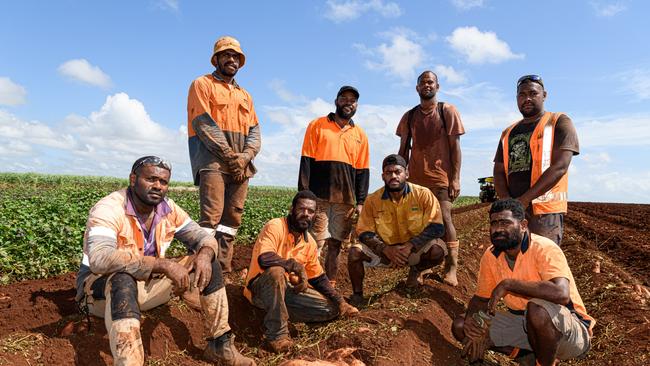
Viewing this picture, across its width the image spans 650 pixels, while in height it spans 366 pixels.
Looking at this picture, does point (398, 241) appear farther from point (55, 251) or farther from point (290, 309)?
point (55, 251)

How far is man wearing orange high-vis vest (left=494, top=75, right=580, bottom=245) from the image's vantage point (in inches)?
184

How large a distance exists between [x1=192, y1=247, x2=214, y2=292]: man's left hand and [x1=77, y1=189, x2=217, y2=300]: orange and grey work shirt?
165 mm

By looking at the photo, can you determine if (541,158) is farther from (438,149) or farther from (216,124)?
(216,124)

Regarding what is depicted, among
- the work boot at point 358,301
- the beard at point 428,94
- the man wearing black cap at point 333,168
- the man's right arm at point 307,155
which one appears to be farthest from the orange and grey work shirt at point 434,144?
the work boot at point 358,301

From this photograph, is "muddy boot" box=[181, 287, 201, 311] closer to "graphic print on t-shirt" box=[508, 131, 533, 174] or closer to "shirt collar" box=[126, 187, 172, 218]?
"shirt collar" box=[126, 187, 172, 218]

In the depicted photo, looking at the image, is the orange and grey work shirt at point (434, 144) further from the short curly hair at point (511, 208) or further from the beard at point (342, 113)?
the short curly hair at point (511, 208)

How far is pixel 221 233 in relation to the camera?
5.76 m

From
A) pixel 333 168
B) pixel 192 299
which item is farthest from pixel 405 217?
pixel 192 299

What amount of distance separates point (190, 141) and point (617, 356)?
16.8 feet

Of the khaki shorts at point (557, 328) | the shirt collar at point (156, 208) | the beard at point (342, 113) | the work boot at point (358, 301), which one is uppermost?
the beard at point (342, 113)

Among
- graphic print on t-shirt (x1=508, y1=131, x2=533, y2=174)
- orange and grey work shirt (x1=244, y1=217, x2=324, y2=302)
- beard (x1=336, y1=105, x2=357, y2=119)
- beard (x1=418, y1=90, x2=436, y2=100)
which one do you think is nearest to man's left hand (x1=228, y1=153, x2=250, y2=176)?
orange and grey work shirt (x1=244, y1=217, x2=324, y2=302)

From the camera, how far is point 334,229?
6059 mm

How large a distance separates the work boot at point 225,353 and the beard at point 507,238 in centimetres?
229

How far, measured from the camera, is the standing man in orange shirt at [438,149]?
19.8 feet
